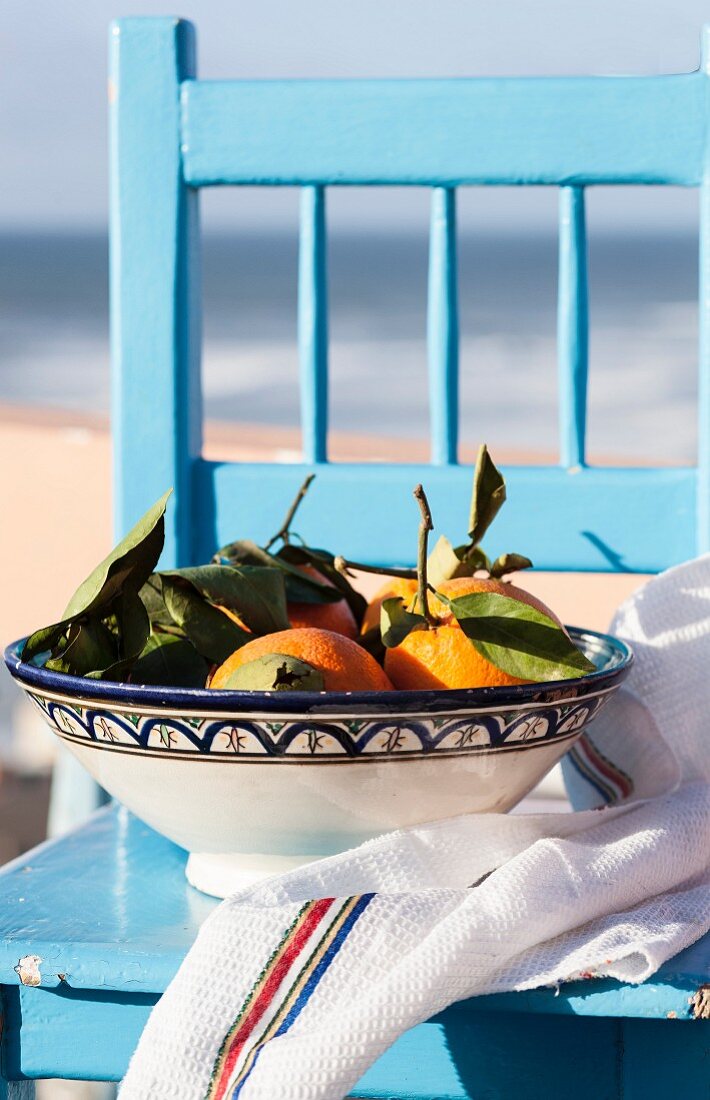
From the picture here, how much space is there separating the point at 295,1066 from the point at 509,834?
17 cm

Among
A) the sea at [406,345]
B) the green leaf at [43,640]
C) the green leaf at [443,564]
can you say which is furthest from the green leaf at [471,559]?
the sea at [406,345]

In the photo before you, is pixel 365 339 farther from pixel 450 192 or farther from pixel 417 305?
pixel 450 192

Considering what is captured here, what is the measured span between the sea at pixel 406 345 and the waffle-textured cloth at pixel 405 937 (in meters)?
7.86

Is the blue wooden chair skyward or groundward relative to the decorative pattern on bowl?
skyward

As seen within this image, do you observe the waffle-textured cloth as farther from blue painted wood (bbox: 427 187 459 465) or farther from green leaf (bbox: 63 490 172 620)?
blue painted wood (bbox: 427 187 459 465)

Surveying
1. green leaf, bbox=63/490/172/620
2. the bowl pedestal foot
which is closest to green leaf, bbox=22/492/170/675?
green leaf, bbox=63/490/172/620

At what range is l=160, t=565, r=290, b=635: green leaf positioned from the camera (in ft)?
1.93

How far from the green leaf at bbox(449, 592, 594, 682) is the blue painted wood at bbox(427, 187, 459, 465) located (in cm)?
39

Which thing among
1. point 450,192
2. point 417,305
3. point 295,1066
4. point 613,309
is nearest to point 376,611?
point 295,1066

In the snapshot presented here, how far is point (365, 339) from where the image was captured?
1241cm

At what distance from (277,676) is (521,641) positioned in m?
0.12

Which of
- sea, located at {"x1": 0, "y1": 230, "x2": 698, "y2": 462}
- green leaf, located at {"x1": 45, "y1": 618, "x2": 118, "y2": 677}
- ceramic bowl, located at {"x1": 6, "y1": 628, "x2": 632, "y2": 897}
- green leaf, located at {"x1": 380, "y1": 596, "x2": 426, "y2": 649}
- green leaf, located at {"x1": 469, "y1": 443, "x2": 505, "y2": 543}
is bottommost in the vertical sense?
ceramic bowl, located at {"x1": 6, "y1": 628, "x2": 632, "y2": 897}

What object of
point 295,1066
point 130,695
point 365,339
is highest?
point 365,339

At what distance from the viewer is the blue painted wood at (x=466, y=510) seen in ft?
2.93
